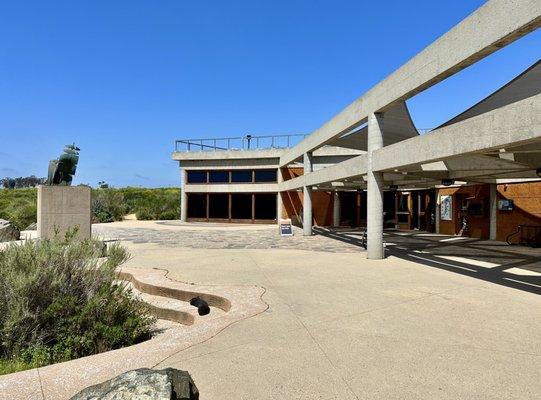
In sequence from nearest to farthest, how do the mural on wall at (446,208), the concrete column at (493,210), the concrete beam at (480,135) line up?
the concrete beam at (480,135)
the concrete column at (493,210)
the mural on wall at (446,208)

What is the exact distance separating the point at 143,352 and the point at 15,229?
17301mm

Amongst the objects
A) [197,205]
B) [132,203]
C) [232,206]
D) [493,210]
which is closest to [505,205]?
[493,210]

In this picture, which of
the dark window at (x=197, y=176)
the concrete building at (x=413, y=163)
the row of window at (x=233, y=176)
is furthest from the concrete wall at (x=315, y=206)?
the dark window at (x=197, y=176)

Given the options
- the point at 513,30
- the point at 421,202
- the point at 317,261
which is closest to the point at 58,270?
the point at 317,261

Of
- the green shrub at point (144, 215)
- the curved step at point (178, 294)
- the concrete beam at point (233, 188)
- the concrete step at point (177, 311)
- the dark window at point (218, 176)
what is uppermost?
the dark window at point (218, 176)

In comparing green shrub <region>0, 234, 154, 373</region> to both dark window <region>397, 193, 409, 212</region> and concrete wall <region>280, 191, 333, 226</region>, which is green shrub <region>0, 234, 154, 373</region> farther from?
concrete wall <region>280, 191, 333, 226</region>

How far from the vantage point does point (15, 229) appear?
18.3m

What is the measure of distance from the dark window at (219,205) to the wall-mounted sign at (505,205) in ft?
66.9

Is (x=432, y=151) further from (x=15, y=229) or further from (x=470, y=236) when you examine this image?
(x=15, y=229)

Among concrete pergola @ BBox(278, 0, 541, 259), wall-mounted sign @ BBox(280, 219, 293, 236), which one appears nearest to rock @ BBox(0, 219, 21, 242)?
wall-mounted sign @ BBox(280, 219, 293, 236)

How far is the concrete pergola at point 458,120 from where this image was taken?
7180mm

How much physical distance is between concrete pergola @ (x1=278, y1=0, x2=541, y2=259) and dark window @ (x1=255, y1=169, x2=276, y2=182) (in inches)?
566

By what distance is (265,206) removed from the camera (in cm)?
3209

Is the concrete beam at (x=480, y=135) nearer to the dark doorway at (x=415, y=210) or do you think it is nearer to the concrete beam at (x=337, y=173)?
the concrete beam at (x=337, y=173)
